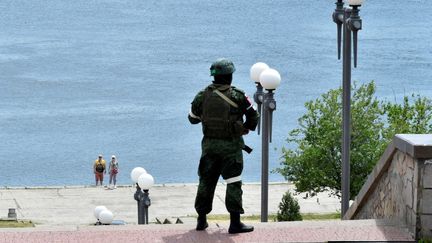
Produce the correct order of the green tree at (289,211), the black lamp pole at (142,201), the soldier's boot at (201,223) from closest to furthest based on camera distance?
the soldier's boot at (201,223), the green tree at (289,211), the black lamp pole at (142,201)

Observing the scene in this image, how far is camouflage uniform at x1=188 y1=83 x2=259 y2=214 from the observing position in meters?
11.5

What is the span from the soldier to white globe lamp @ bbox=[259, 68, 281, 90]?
232 inches

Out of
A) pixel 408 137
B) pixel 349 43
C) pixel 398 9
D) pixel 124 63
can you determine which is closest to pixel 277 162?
pixel 124 63

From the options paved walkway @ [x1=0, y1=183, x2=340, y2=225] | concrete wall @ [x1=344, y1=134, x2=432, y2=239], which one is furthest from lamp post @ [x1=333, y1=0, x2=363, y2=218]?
paved walkway @ [x1=0, y1=183, x2=340, y2=225]

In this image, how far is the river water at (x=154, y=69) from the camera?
6819 centimetres

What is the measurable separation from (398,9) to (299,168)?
108 meters

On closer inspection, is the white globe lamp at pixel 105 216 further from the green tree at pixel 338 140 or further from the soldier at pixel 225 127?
the soldier at pixel 225 127

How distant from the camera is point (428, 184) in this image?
1091cm

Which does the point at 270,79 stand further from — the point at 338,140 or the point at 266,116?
the point at 338,140

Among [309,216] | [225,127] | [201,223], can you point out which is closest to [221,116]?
[225,127]

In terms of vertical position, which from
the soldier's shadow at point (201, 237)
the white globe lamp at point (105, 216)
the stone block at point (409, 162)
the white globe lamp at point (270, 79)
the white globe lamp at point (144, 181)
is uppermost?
the white globe lamp at point (270, 79)

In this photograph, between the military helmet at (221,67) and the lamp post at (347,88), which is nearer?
the military helmet at (221,67)

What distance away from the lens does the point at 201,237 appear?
36.6 ft

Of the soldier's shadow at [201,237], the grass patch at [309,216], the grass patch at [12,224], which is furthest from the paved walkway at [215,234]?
the grass patch at [309,216]
